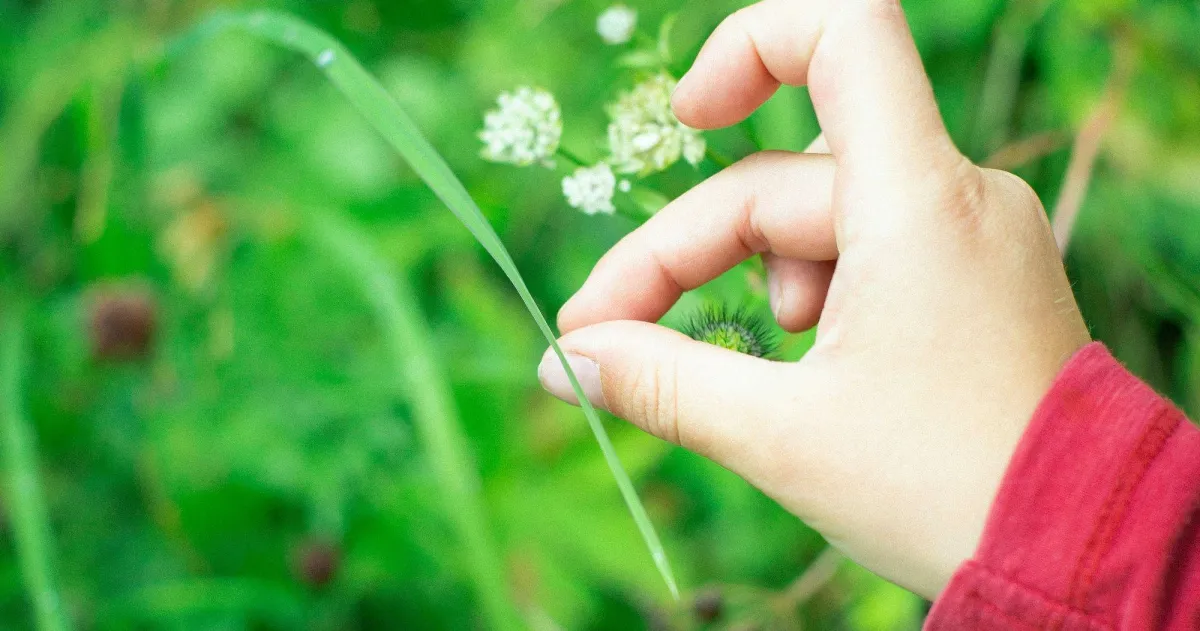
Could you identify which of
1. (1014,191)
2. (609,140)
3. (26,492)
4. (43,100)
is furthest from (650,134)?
(43,100)

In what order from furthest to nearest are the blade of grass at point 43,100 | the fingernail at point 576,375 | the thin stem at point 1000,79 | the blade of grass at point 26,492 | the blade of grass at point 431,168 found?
the blade of grass at point 43,100 < the thin stem at point 1000,79 < the blade of grass at point 26,492 < the fingernail at point 576,375 < the blade of grass at point 431,168

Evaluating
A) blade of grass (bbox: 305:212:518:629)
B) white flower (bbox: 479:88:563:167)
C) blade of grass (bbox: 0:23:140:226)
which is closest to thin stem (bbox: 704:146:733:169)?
white flower (bbox: 479:88:563:167)

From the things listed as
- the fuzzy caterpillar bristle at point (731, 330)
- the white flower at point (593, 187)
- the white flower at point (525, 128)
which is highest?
the white flower at point (525, 128)

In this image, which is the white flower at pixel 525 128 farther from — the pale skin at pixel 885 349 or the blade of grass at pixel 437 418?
the blade of grass at pixel 437 418

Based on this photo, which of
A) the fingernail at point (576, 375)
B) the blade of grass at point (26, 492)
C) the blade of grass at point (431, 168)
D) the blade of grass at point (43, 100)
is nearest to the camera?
the blade of grass at point (431, 168)

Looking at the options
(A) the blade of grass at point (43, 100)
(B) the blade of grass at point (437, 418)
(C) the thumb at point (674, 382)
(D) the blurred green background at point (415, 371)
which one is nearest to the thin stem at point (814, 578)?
(D) the blurred green background at point (415, 371)

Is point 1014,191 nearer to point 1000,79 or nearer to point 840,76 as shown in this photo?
point 840,76

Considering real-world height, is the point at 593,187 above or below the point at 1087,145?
above
